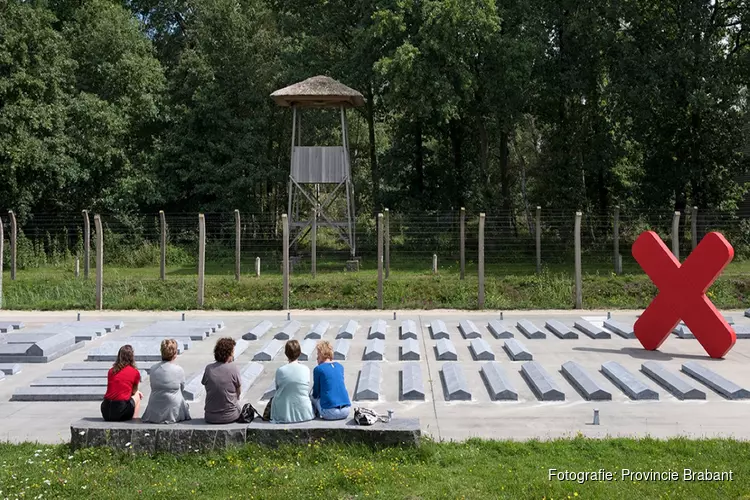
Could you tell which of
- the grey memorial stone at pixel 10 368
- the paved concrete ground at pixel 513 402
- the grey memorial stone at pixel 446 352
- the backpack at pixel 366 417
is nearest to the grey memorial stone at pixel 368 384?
the paved concrete ground at pixel 513 402

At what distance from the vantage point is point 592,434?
8.62 metres

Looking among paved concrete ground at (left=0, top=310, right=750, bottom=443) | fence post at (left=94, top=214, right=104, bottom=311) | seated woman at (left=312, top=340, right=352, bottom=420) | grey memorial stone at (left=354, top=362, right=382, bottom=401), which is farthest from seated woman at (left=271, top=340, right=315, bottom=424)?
fence post at (left=94, top=214, right=104, bottom=311)

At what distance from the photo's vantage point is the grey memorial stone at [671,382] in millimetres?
10273

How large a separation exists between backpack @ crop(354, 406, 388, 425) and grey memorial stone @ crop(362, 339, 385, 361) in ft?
16.9

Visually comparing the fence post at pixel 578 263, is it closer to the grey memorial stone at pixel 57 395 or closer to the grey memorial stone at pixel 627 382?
the grey memorial stone at pixel 627 382

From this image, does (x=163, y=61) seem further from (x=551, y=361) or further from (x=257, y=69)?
(x=551, y=361)

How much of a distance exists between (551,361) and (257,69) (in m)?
27.5

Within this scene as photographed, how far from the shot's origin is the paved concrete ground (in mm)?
8859

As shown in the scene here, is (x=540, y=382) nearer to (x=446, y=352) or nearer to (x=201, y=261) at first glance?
(x=446, y=352)

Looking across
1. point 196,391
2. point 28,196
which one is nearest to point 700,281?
point 196,391

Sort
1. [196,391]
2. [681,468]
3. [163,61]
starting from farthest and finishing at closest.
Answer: [163,61] → [196,391] → [681,468]

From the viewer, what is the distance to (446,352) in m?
13.3

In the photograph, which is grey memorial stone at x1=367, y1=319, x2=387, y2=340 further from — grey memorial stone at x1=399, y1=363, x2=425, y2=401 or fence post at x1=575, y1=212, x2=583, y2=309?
fence post at x1=575, y1=212, x2=583, y2=309

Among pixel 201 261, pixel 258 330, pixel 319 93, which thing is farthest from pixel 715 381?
pixel 319 93
